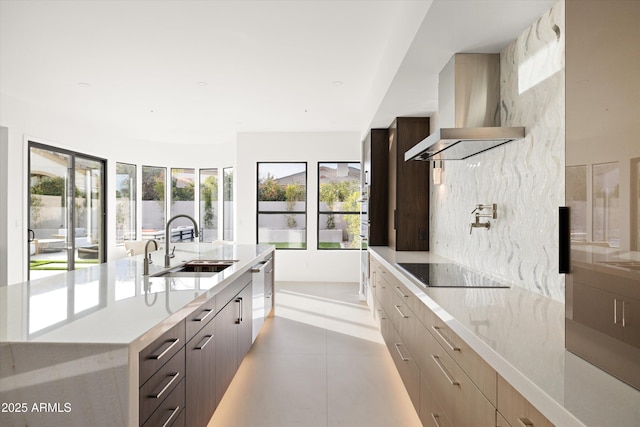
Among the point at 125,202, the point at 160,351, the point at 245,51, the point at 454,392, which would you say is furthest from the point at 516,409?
the point at 125,202

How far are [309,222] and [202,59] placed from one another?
3.83 m

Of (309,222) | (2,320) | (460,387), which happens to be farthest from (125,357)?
(309,222)

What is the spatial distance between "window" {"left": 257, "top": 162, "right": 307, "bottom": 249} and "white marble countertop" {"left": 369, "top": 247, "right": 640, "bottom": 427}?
508 cm

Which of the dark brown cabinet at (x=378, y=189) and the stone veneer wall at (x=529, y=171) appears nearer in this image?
the stone veneer wall at (x=529, y=171)

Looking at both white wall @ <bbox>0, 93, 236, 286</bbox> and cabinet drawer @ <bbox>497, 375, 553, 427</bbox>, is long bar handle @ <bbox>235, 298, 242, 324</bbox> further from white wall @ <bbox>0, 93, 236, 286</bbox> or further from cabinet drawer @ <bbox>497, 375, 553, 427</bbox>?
white wall @ <bbox>0, 93, 236, 286</bbox>

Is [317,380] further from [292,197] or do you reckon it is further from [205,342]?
[292,197]

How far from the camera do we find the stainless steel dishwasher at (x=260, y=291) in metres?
3.31

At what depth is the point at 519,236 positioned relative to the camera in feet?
7.11

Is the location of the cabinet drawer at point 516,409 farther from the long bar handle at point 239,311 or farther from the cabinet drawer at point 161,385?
the long bar handle at point 239,311

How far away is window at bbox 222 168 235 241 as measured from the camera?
8.14m

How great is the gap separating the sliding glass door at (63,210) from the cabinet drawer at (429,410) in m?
5.71

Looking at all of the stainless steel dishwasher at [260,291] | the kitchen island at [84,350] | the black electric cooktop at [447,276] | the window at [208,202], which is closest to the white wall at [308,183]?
the window at [208,202]

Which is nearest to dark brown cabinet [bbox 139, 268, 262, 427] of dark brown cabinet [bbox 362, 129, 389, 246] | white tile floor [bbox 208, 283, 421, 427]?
white tile floor [bbox 208, 283, 421, 427]

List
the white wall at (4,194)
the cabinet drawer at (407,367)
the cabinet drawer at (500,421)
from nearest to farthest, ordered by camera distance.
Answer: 1. the cabinet drawer at (500,421)
2. the cabinet drawer at (407,367)
3. the white wall at (4,194)
